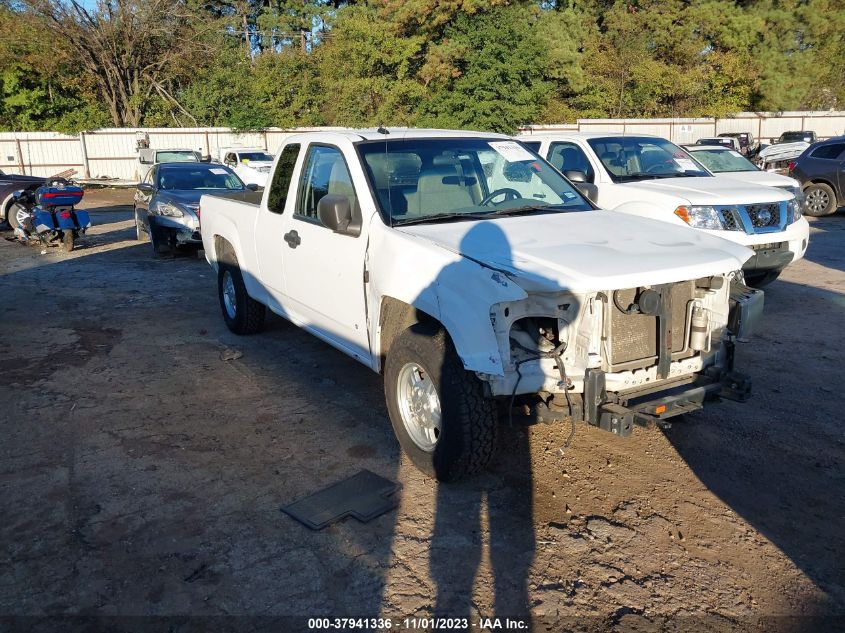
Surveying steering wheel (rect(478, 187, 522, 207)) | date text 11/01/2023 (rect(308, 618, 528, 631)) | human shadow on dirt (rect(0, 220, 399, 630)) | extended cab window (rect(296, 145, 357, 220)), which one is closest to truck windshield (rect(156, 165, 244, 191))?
human shadow on dirt (rect(0, 220, 399, 630))

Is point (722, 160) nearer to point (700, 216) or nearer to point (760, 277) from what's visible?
point (760, 277)

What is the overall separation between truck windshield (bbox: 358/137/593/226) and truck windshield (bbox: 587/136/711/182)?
13.9 feet

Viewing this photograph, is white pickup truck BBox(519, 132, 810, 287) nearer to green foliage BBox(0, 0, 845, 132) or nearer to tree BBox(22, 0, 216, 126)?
green foliage BBox(0, 0, 845, 132)

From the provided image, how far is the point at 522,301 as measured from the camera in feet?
12.2

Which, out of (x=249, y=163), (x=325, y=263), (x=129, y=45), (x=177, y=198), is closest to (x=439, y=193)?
(x=325, y=263)

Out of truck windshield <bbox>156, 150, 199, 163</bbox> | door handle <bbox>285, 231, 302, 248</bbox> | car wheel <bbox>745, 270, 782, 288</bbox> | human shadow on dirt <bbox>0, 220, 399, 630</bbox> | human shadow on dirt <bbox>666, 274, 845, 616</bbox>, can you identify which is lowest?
human shadow on dirt <bbox>666, 274, 845, 616</bbox>

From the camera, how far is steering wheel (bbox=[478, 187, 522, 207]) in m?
5.14

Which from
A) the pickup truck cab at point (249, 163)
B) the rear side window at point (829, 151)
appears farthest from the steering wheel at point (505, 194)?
the pickup truck cab at point (249, 163)

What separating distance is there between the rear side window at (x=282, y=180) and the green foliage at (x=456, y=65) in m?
31.6

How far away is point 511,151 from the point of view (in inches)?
218

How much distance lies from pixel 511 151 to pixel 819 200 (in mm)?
14590

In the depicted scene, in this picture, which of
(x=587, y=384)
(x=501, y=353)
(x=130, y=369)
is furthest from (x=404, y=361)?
(x=130, y=369)

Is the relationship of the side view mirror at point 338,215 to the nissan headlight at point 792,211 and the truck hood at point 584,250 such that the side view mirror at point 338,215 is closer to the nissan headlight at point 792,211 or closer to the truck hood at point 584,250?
the truck hood at point 584,250

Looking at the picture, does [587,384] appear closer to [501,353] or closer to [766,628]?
[501,353]
